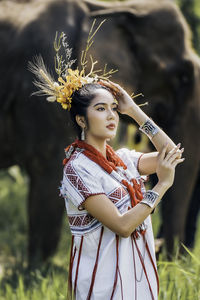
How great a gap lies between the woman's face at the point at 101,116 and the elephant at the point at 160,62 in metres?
2.49

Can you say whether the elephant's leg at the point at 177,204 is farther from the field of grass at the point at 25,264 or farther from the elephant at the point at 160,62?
the field of grass at the point at 25,264

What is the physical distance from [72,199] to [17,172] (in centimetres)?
622

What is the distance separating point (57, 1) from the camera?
4945mm

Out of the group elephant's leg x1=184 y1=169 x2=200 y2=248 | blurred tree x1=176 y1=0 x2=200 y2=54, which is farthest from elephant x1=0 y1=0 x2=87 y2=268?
blurred tree x1=176 y1=0 x2=200 y2=54

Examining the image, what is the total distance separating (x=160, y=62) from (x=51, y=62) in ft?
2.69

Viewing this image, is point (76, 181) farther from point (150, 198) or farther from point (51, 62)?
point (51, 62)

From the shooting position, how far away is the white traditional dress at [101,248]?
7.29ft

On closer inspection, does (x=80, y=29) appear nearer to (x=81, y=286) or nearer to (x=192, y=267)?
(x=192, y=267)

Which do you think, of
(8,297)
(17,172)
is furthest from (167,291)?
(17,172)

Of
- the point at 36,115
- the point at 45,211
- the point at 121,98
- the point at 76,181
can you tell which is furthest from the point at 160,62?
the point at 76,181

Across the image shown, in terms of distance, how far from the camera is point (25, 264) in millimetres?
4926

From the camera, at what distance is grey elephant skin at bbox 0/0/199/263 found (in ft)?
15.9

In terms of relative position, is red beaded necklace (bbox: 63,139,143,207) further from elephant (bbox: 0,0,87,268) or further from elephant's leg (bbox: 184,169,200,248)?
elephant's leg (bbox: 184,169,200,248)

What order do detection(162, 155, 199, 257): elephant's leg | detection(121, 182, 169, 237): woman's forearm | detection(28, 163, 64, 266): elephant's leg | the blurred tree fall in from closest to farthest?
detection(121, 182, 169, 237): woman's forearm → detection(162, 155, 199, 257): elephant's leg → detection(28, 163, 64, 266): elephant's leg → the blurred tree
